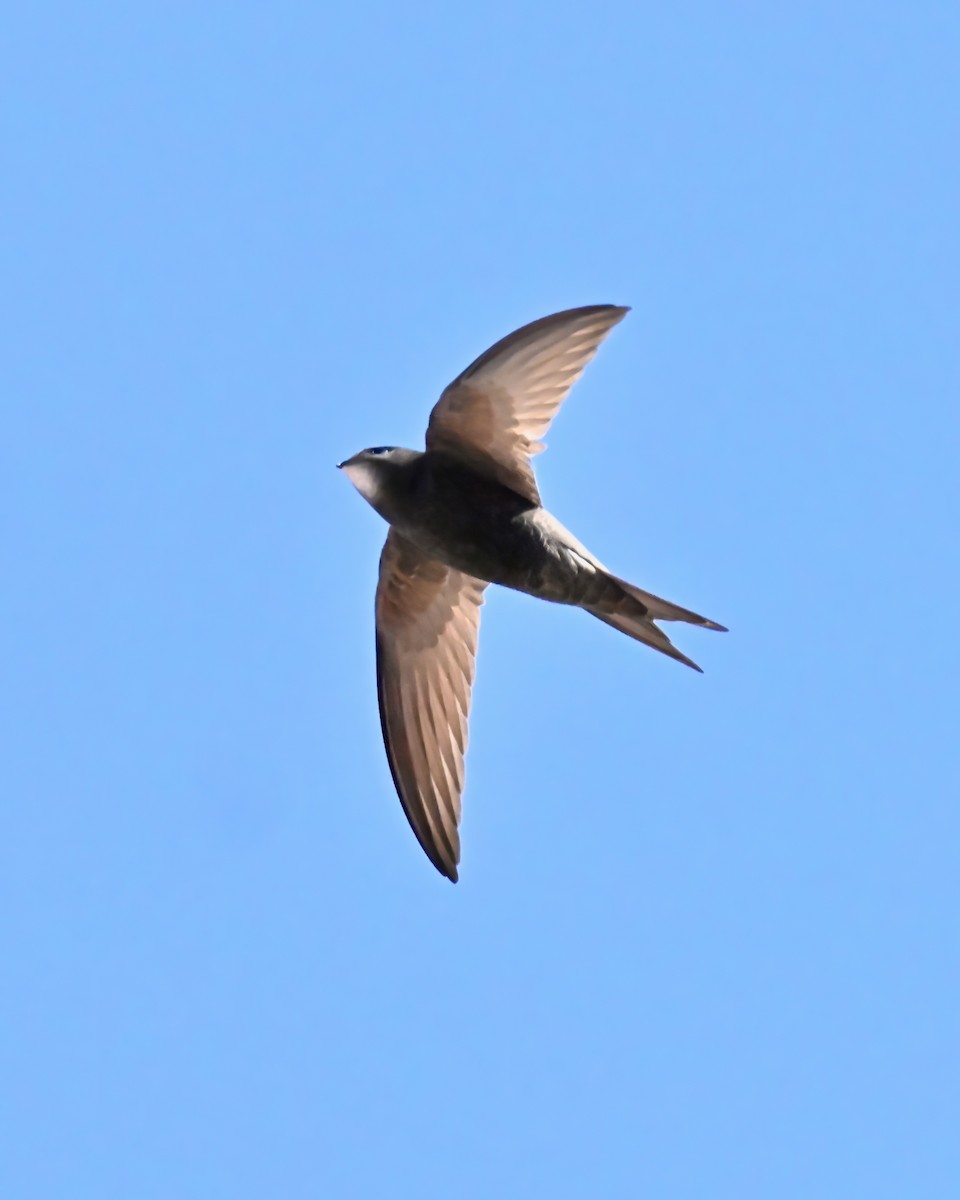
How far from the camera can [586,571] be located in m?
6.48

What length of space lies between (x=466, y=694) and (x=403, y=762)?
331 millimetres

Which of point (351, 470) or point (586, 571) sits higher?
point (351, 470)

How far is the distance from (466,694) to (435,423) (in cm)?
110

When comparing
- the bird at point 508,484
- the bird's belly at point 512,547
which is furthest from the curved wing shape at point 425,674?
the bird's belly at point 512,547

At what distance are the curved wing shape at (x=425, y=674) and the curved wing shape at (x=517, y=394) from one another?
58 cm

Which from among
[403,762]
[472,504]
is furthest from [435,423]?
[403,762]

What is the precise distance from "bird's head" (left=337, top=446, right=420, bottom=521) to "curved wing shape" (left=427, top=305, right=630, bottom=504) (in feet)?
0.52

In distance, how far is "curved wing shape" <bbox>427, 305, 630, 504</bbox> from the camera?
251 inches

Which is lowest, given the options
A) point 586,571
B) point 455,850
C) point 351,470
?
point 455,850

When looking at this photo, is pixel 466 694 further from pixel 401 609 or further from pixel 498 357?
pixel 498 357

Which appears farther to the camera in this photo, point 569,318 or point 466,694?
point 466,694

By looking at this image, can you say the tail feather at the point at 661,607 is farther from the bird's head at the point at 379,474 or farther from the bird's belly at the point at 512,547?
the bird's head at the point at 379,474

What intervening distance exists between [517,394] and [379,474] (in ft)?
1.70

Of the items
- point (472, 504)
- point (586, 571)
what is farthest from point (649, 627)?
point (472, 504)
